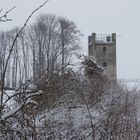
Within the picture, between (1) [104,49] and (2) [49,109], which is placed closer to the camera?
(2) [49,109]

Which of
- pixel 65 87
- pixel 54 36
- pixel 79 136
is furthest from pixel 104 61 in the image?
pixel 79 136

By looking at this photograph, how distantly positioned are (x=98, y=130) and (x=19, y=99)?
2209 mm

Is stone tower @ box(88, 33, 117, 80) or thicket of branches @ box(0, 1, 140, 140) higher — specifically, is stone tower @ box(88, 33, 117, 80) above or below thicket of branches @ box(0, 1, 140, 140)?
above

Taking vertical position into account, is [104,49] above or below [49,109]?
above

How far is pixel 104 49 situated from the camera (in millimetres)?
62938

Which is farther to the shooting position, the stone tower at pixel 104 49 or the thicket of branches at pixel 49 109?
the stone tower at pixel 104 49

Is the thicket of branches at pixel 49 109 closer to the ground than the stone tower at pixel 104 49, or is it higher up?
closer to the ground

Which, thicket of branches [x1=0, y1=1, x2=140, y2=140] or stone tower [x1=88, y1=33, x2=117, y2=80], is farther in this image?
stone tower [x1=88, y1=33, x2=117, y2=80]

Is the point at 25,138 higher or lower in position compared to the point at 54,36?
lower

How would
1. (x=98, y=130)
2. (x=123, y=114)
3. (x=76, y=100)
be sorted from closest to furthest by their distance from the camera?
(x=98, y=130)
(x=123, y=114)
(x=76, y=100)

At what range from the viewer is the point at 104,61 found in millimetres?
62469

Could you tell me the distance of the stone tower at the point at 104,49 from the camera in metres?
62.2

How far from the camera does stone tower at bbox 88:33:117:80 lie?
62.2 m

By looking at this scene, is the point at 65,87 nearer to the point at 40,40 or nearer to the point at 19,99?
the point at 19,99
